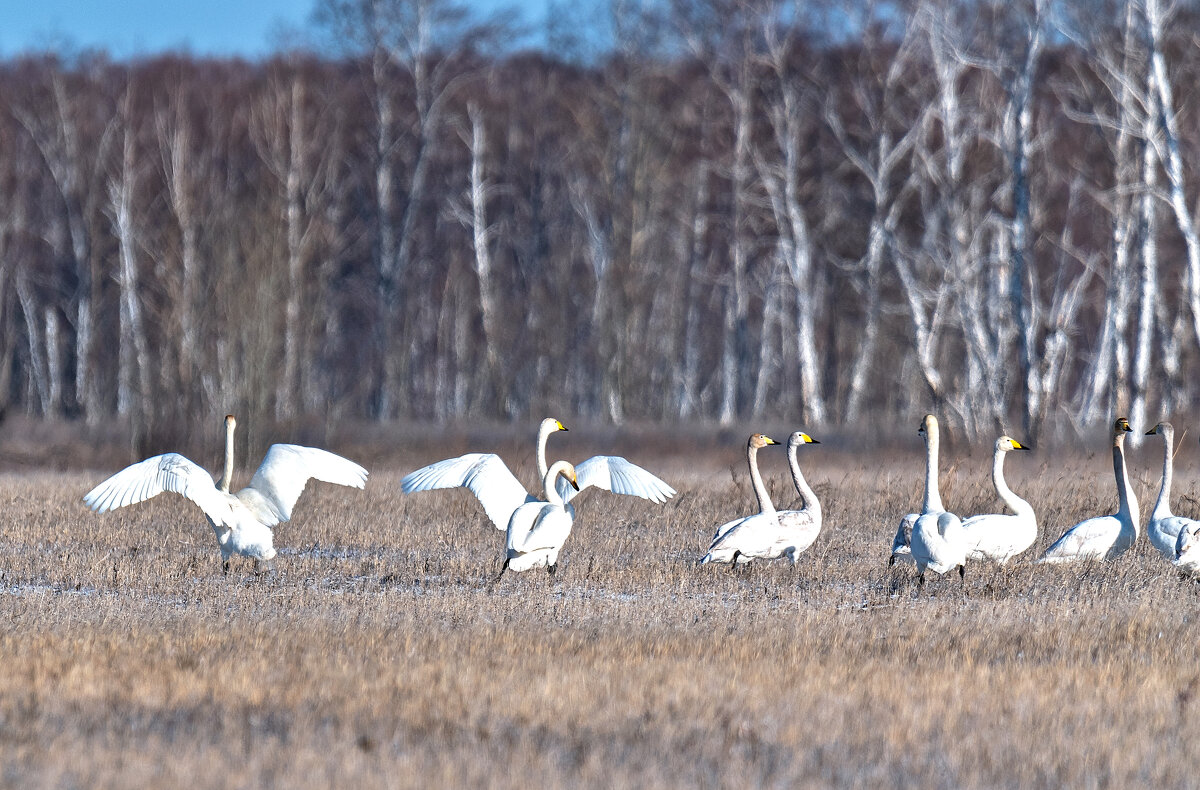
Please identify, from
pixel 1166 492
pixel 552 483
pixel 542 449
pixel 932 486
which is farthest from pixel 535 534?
pixel 1166 492

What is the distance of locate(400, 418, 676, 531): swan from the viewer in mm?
11141

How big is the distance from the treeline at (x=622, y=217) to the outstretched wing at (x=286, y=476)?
7.69 metres

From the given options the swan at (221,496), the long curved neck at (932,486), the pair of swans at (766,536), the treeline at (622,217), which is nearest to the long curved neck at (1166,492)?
the long curved neck at (932,486)

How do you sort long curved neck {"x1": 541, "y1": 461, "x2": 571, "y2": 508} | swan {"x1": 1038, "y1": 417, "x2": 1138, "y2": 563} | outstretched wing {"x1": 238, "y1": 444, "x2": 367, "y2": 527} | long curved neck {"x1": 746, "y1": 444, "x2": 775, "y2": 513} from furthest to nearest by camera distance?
1. outstretched wing {"x1": 238, "y1": 444, "x2": 367, "y2": 527}
2. long curved neck {"x1": 746, "y1": 444, "x2": 775, "y2": 513}
3. long curved neck {"x1": 541, "y1": 461, "x2": 571, "y2": 508}
4. swan {"x1": 1038, "y1": 417, "x2": 1138, "y2": 563}

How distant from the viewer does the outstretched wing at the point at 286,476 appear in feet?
36.4

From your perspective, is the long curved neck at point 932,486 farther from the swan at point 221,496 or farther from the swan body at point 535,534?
the swan at point 221,496

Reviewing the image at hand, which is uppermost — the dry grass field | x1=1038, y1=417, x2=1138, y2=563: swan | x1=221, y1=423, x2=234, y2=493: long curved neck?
x1=221, y1=423, x2=234, y2=493: long curved neck

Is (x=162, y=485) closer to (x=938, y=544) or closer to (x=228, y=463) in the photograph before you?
(x=228, y=463)

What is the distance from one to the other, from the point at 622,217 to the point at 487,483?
18.5 m

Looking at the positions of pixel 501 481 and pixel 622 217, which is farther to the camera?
pixel 622 217

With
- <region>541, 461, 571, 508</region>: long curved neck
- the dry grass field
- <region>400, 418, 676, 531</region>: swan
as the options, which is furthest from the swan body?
<region>400, 418, 676, 531</region>: swan

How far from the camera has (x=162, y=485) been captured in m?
10.5

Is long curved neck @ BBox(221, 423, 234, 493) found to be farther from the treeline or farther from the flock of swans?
the treeline

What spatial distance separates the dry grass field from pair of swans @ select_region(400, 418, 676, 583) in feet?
0.84
